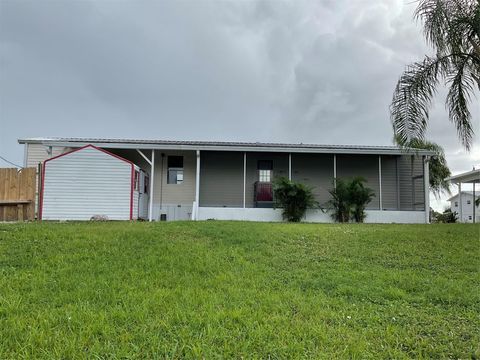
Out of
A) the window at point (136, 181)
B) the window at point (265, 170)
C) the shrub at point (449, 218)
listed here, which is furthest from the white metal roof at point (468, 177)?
the window at point (136, 181)

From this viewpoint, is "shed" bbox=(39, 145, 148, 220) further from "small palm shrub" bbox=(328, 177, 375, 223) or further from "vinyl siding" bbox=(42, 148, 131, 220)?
"small palm shrub" bbox=(328, 177, 375, 223)

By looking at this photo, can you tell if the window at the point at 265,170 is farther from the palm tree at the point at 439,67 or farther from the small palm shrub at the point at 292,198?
the palm tree at the point at 439,67

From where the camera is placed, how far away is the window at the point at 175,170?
15.1 meters

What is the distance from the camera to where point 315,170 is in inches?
611

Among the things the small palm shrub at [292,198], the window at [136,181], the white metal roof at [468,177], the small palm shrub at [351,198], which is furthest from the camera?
the white metal roof at [468,177]

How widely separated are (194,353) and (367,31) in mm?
10679

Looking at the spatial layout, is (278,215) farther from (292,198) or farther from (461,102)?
(461,102)

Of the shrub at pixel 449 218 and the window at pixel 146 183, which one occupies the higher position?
the window at pixel 146 183

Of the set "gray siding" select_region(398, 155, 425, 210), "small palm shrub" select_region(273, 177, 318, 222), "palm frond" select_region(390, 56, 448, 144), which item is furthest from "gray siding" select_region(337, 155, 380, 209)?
"palm frond" select_region(390, 56, 448, 144)

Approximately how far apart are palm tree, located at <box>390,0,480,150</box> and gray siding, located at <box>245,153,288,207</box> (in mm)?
8258

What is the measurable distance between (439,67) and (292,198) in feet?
22.1

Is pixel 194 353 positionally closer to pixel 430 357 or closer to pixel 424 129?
pixel 430 357

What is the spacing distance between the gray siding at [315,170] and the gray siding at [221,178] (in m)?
2.37

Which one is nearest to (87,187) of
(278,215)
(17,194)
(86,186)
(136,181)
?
(86,186)
